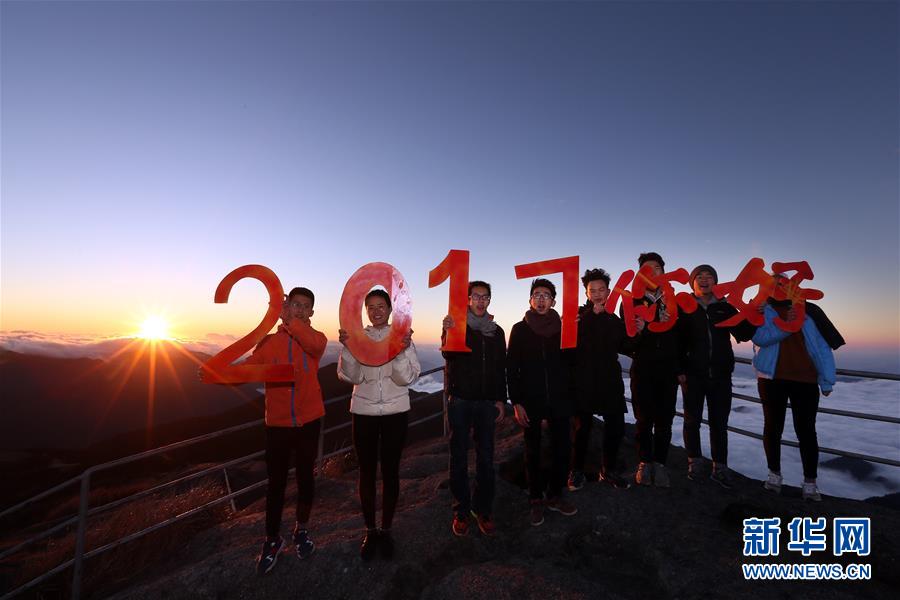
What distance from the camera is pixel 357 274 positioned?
11.1ft

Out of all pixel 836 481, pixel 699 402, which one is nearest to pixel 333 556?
pixel 699 402

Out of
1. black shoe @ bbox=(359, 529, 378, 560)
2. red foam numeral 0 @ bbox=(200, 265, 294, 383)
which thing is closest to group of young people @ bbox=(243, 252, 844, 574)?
black shoe @ bbox=(359, 529, 378, 560)

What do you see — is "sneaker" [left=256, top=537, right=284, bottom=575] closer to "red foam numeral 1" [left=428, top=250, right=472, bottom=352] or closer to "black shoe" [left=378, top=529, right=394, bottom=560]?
"black shoe" [left=378, top=529, right=394, bottom=560]

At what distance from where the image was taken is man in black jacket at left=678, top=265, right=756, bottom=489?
4.33 metres

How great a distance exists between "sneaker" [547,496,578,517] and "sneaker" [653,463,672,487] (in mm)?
1134

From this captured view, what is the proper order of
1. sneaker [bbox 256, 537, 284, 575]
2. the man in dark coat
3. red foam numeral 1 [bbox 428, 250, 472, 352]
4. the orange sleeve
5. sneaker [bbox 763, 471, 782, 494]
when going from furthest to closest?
sneaker [bbox 763, 471, 782, 494] → the man in dark coat → red foam numeral 1 [bbox 428, 250, 472, 352] → the orange sleeve → sneaker [bbox 256, 537, 284, 575]

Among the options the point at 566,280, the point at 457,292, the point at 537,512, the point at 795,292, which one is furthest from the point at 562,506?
the point at 795,292

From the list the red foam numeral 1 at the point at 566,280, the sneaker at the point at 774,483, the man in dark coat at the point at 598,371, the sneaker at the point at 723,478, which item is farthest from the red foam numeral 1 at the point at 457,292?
the sneaker at the point at 774,483

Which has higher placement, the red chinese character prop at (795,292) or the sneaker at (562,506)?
the red chinese character prop at (795,292)

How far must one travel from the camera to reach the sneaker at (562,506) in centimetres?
383

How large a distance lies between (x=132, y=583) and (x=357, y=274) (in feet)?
13.0

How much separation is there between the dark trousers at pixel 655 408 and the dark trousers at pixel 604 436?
0.95ft

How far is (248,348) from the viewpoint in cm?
327

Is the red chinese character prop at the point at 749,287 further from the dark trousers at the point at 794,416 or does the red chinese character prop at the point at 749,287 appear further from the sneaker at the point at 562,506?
the sneaker at the point at 562,506
